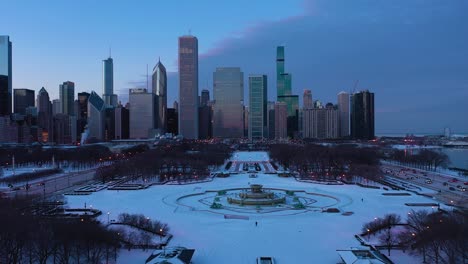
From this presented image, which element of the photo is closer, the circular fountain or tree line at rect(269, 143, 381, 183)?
the circular fountain

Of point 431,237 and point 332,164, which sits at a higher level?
point 431,237

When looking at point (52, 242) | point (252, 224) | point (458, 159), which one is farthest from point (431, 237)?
point (458, 159)

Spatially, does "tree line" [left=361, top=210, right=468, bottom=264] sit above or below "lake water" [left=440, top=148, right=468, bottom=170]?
above

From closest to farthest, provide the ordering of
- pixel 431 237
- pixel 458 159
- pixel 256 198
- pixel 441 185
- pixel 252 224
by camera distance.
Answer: pixel 431 237
pixel 252 224
pixel 256 198
pixel 441 185
pixel 458 159

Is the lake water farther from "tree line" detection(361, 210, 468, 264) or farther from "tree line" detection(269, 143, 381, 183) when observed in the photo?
"tree line" detection(361, 210, 468, 264)

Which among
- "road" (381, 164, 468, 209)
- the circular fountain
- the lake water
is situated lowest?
the lake water

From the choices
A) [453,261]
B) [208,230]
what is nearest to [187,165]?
[208,230]

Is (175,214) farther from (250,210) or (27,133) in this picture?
(27,133)

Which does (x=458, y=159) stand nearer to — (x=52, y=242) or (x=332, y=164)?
(x=332, y=164)

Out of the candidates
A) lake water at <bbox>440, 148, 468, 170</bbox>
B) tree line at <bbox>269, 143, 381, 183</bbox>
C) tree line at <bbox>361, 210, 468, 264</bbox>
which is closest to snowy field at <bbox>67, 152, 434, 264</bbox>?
tree line at <bbox>361, 210, 468, 264</bbox>
